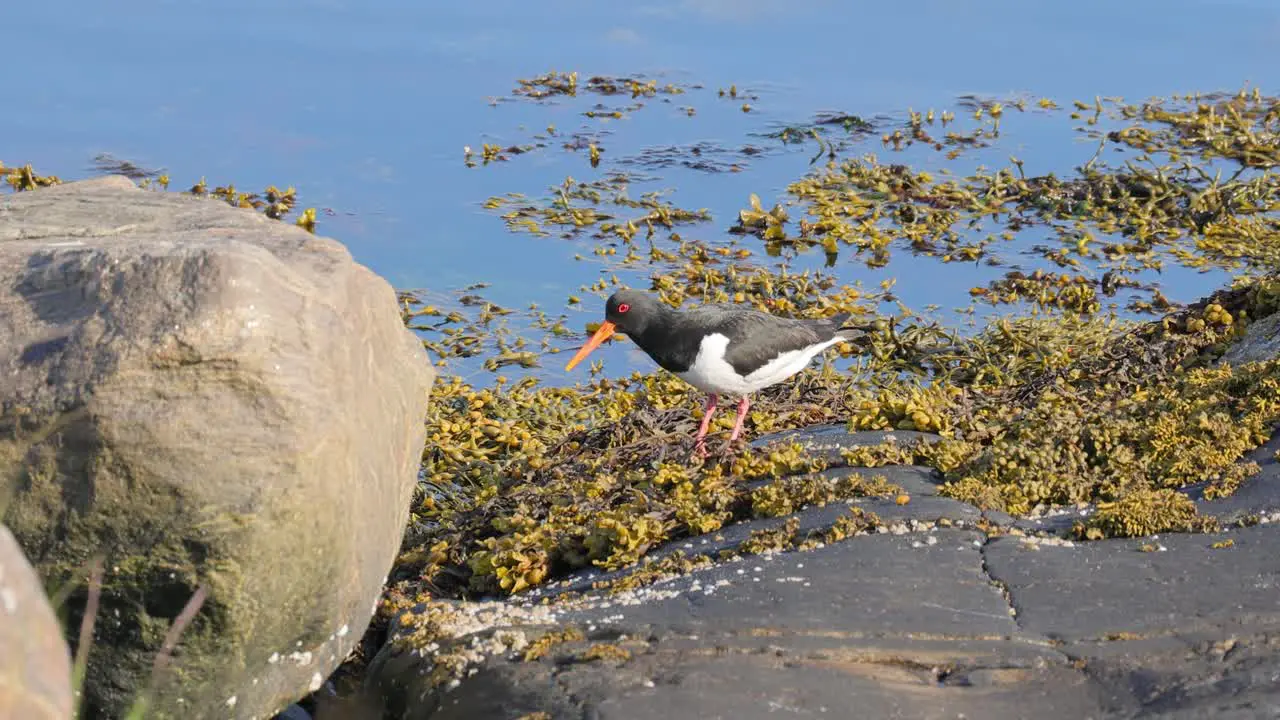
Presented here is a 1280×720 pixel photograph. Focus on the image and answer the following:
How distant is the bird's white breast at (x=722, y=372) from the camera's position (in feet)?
23.3

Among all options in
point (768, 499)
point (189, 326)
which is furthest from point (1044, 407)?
point (189, 326)

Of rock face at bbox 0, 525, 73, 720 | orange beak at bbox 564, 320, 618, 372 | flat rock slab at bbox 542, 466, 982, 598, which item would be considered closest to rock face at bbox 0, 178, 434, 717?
flat rock slab at bbox 542, 466, 982, 598

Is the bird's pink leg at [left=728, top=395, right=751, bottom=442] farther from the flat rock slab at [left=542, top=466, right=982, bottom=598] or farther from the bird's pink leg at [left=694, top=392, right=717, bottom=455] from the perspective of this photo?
the flat rock slab at [left=542, top=466, right=982, bottom=598]

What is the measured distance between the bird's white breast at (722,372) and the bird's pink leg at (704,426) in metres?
0.07

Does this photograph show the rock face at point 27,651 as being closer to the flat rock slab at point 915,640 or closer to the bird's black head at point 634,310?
the flat rock slab at point 915,640

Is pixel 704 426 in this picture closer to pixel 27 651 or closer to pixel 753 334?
pixel 753 334

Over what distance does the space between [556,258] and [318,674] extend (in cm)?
610

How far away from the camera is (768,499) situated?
234 inches

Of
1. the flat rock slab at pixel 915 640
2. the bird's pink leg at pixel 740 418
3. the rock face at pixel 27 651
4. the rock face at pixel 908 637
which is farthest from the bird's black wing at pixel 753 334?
the rock face at pixel 27 651

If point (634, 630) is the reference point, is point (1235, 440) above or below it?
above

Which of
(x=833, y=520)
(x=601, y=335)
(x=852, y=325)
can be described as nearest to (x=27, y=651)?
(x=833, y=520)

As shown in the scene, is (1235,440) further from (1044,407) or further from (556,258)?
(556,258)

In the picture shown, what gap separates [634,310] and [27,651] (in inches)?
210

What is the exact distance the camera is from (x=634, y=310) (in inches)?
302
